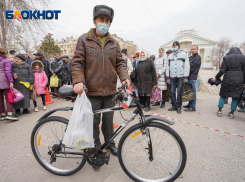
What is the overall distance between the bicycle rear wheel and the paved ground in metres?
0.11

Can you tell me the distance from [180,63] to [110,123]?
10.7ft

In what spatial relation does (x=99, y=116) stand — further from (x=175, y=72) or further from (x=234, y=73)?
(x=234, y=73)

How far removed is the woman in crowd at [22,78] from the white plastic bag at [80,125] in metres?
3.71

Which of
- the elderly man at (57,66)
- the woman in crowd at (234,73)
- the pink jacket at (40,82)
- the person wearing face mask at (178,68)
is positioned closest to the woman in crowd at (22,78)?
the pink jacket at (40,82)

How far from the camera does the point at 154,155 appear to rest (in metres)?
2.00

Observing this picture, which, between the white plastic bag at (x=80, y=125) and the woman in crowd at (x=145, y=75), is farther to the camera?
the woman in crowd at (x=145, y=75)

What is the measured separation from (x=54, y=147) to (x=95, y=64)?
1.29 metres

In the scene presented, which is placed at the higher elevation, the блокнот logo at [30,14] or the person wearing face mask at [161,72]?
the блокнот logo at [30,14]

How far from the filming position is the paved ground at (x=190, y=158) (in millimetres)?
2020

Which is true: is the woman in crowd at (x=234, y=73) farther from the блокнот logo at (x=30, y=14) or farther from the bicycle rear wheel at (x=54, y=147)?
the блокнот logo at (x=30, y=14)

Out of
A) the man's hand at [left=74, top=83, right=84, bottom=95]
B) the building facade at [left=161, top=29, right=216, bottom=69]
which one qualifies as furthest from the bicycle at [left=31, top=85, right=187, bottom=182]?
the building facade at [left=161, top=29, right=216, bottom=69]

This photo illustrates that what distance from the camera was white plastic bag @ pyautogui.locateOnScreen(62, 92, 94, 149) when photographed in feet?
5.53

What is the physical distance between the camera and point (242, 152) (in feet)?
8.41

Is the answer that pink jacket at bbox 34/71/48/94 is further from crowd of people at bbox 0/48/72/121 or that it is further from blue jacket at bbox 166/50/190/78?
blue jacket at bbox 166/50/190/78
